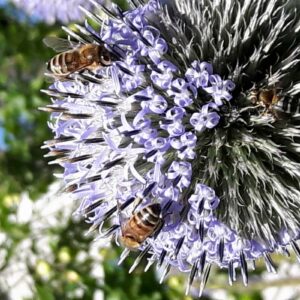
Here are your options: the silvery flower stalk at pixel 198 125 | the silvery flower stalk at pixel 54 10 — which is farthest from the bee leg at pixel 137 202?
the silvery flower stalk at pixel 54 10

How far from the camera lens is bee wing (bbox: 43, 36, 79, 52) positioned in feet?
4.54

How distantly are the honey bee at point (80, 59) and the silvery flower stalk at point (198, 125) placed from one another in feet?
0.08

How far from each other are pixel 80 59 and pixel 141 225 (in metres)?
0.37

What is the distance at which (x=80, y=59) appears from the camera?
129cm

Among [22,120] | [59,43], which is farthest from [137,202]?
[22,120]

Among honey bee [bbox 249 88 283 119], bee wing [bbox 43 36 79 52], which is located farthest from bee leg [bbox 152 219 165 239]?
bee wing [bbox 43 36 79 52]

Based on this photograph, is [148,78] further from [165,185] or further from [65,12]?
[65,12]

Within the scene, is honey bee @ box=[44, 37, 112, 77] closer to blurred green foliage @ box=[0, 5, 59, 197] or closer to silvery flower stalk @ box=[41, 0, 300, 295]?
silvery flower stalk @ box=[41, 0, 300, 295]

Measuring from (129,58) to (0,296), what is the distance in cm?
210

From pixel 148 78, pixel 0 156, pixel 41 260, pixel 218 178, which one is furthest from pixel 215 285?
pixel 0 156

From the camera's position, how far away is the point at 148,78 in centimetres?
128

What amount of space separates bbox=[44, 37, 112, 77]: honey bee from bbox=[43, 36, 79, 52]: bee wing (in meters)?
0.02

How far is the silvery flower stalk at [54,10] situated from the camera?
208 centimetres

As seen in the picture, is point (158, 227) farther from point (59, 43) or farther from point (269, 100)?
point (59, 43)
